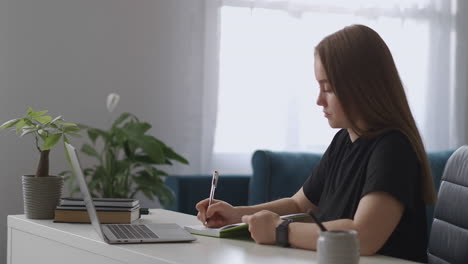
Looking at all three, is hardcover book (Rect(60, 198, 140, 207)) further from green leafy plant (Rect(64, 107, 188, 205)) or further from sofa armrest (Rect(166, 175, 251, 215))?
sofa armrest (Rect(166, 175, 251, 215))

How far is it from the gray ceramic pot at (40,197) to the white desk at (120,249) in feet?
0.13

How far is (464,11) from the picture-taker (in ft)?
16.3

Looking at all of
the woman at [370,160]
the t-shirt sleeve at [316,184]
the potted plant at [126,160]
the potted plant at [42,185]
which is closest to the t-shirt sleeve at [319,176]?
the t-shirt sleeve at [316,184]

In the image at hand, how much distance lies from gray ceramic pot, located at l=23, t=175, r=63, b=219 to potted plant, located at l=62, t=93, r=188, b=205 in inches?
51.4

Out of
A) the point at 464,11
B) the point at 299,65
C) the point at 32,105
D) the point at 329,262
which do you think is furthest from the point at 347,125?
the point at 464,11

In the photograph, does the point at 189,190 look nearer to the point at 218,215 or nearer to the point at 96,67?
the point at 96,67

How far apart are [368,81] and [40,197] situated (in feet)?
3.20

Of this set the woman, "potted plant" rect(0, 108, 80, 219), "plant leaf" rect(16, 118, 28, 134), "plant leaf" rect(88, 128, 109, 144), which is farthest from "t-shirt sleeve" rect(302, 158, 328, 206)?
"plant leaf" rect(88, 128, 109, 144)

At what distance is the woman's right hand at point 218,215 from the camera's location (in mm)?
1920

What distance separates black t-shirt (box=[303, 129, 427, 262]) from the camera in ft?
5.33

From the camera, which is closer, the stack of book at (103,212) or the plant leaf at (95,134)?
the stack of book at (103,212)

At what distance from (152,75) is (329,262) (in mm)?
2965

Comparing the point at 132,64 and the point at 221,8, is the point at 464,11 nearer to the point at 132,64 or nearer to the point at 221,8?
the point at 221,8

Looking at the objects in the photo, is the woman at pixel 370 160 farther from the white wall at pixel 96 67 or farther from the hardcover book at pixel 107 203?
the white wall at pixel 96 67
